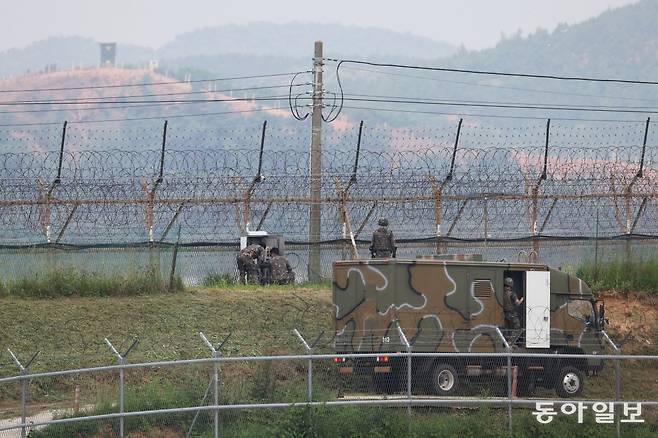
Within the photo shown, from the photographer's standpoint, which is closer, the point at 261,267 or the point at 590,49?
the point at 261,267

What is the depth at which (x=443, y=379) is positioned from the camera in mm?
23094

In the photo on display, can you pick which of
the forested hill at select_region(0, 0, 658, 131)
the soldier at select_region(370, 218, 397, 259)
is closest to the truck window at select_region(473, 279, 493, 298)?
the soldier at select_region(370, 218, 397, 259)

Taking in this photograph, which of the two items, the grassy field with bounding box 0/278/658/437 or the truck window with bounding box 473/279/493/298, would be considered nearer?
the grassy field with bounding box 0/278/658/437

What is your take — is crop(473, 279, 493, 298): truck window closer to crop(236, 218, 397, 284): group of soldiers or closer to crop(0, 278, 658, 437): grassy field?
crop(0, 278, 658, 437): grassy field

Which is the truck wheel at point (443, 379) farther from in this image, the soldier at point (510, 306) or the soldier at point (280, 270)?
the soldier at point (280, 270)

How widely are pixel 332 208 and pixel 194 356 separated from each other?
6.92 m

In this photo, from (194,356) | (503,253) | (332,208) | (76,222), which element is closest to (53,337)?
(194,356)

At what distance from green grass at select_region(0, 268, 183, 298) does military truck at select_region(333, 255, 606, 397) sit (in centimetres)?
538

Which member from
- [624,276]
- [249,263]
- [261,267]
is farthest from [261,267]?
[624,276]

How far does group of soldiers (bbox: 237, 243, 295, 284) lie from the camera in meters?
29.4

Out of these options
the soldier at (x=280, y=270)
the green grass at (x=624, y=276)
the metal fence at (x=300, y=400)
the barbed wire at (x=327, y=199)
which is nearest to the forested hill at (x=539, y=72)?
the barbed wire at (x=327, y=199)

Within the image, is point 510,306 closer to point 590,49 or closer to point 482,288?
point 482,288

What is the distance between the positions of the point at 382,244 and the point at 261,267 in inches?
130

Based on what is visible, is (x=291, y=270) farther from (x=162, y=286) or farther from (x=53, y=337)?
(x=53, y=337)
